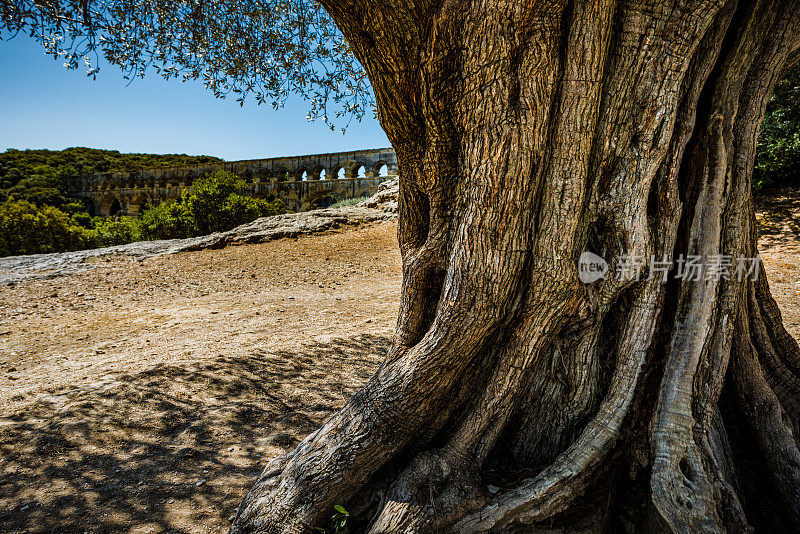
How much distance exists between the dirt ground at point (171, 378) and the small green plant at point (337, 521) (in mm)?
665

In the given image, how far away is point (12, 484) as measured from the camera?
2670 mm

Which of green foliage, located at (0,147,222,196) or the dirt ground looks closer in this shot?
the dirt ground

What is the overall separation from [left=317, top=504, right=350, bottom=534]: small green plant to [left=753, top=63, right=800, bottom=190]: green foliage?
1178 cm

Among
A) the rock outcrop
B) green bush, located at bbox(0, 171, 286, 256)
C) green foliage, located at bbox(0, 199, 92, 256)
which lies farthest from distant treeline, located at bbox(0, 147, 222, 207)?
the rock outcrop

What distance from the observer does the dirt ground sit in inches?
101

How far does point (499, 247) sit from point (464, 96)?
720mm

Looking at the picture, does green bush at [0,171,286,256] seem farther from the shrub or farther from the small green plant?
the small green plant

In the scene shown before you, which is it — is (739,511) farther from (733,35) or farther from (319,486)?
Result: (733,35)

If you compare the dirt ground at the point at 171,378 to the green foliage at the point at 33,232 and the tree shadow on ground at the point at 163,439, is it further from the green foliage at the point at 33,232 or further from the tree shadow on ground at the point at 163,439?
the green foliage at the point at 33,232

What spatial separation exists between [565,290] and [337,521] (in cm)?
154

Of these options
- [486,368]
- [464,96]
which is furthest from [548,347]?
[464,96]

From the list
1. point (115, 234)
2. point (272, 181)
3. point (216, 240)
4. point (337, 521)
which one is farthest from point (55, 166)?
point (337, 521)

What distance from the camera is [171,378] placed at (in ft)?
13.6

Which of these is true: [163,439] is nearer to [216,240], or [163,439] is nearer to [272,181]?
[216,240]
